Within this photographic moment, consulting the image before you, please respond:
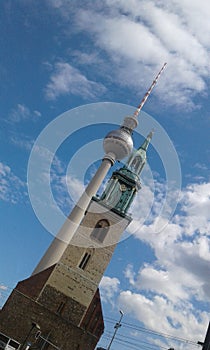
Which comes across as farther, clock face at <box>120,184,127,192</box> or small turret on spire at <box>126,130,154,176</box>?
small turret on spire at <box>126,130,154,176</box>

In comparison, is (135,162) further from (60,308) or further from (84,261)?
(60,308)

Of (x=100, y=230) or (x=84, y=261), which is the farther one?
(x=100, y=230)

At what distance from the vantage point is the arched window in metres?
37.7

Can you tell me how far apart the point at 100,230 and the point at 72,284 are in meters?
7.29

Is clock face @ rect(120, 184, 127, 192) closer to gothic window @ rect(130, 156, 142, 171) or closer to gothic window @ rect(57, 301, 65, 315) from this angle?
gothic window @ rect(130, 156, 142, 171)

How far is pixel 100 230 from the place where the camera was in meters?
38.3

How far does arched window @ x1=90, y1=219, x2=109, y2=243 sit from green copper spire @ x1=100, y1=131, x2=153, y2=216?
2516 mm

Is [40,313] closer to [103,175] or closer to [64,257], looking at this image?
[64,257]

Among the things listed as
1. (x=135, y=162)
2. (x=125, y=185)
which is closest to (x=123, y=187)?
(x=125, y=185)

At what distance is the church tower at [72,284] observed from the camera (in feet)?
98.4

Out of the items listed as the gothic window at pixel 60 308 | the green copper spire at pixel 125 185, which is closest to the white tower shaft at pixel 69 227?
the green copper spire at pixel 125 185

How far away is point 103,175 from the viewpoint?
46094 mm

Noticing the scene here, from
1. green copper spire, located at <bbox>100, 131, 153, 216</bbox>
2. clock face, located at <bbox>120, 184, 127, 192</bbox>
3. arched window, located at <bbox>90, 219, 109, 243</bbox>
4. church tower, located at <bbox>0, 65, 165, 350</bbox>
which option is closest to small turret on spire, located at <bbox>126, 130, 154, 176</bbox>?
green copper spire, located at <bbox>100, 131, 153, 216</bbox>

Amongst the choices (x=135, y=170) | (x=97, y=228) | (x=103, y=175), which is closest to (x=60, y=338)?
(x=97, y=228)
